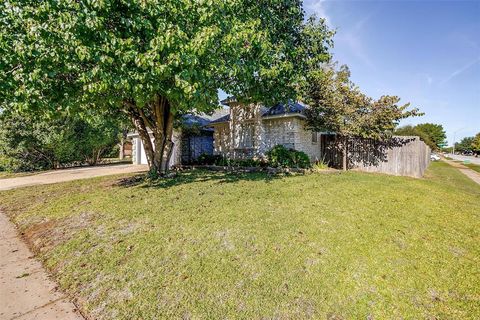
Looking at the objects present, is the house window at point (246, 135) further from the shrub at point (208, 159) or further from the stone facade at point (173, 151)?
the stone facade at point (173, 151)

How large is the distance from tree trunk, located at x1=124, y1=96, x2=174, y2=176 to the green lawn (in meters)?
4.00

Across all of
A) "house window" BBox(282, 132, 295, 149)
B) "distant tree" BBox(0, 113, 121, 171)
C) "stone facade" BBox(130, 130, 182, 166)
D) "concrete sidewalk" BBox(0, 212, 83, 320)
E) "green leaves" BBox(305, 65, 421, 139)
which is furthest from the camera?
"stone facade" BBox(130, 130, 182, 166)

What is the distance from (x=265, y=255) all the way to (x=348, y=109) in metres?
11.1

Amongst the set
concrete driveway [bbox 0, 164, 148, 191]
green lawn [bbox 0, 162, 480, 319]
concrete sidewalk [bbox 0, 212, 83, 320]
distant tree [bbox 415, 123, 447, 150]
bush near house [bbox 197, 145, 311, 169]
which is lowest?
concrete sidewalk [bbox 0, 212, 83, 320]

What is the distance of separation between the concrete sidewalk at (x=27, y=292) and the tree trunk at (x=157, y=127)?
261 inches

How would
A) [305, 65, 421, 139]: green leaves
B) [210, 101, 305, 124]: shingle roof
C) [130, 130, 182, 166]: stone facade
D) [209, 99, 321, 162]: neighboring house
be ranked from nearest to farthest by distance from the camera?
1. [305, 65, 421, 139]: green leaves
2. [210, 101, 305, 124]: shingle roof
3. [209, 99, 321, 162]: neighboring house
4. [130, 130, 182, 166]: stone facade

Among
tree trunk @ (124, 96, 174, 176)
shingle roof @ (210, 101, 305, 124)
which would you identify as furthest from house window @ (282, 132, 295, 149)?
tree trunk @ (124, 96, 174, 176)

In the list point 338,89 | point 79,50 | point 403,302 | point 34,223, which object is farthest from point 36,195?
point 338,89

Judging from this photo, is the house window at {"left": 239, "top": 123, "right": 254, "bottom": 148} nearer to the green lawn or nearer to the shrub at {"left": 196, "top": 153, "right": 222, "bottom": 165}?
the shrub at {"left": 196, "top": 153, "right": 222, "bottom": 165}

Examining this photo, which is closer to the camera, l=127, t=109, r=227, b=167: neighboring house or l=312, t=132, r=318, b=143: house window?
l=312, t=132, r=318, b=143: house window

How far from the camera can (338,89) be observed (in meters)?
13.1

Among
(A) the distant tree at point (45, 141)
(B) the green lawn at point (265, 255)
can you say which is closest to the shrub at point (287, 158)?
(B) the green lawn at point (265, 255)

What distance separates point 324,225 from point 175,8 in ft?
21.5

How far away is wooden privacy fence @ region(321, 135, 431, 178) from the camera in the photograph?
46.1ft
